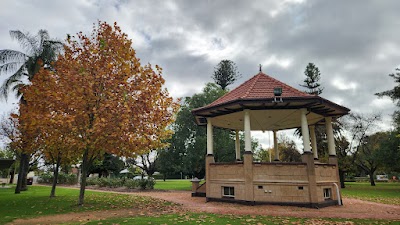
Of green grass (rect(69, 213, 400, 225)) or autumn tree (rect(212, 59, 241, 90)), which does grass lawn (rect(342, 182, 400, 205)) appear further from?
autumn tree (rect(212, 59, 241, 90))

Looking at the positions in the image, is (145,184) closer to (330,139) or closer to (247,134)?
(247,134)

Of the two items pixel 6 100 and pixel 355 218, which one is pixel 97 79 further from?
pixel 6 100

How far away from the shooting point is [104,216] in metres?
10.6

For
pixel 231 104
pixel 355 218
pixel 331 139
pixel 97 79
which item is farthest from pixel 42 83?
pixel 331 139

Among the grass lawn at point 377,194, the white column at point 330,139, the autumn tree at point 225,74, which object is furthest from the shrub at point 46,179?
the grass lawn at point 377,194

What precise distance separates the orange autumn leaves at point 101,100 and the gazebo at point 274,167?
4.28 meters

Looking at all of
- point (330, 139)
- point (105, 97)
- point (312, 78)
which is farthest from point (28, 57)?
point (312, 78)

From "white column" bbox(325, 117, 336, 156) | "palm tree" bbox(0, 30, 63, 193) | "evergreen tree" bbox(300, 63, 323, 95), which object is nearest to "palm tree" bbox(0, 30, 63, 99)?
"palm tree" bbox(0, 30, 63, 193)

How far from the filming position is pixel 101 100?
1266cm

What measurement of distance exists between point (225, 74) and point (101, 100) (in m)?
35.2

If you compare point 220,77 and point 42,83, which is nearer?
point 42,83

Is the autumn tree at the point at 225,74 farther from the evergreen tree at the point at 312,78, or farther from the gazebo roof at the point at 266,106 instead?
the gazebo roof at the point at 266,106

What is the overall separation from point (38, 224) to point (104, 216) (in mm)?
2304

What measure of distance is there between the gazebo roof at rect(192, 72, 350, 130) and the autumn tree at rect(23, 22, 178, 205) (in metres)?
3.59
